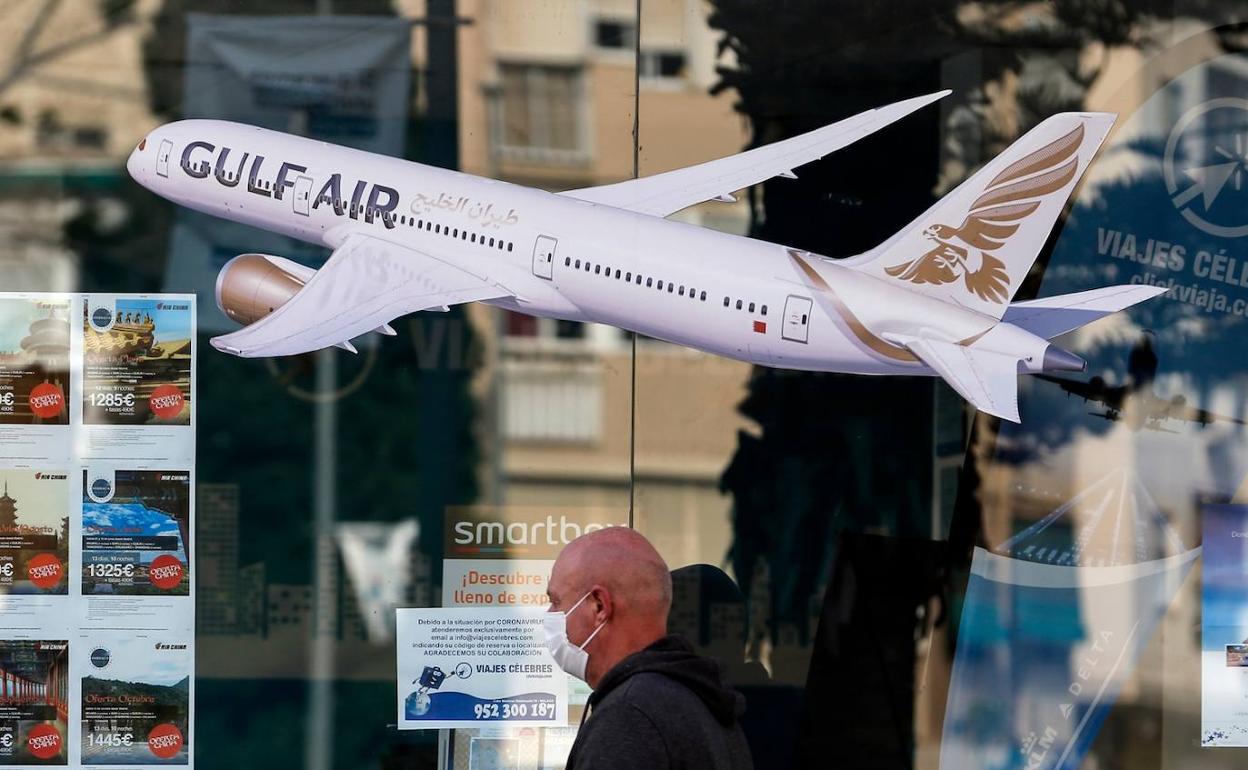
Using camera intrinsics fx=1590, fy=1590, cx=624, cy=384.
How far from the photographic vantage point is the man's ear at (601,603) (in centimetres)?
319

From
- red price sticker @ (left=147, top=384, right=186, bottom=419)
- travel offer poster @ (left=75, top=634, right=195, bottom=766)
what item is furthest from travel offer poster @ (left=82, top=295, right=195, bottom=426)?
travel offer poster @ (left=75, top=634, right=195, bottom=766)

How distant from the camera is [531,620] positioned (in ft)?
19.9

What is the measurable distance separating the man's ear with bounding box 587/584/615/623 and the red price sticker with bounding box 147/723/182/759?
11.3 feet

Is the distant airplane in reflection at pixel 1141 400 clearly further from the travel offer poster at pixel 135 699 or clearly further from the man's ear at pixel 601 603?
the travel offer poster at pixel 135 699

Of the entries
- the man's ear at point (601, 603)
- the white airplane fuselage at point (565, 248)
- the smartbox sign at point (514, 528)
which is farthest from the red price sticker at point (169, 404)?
the man's ear at point (601, 603)

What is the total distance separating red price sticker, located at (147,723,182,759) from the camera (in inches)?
239

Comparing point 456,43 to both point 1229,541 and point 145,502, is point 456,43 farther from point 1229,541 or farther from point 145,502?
point 1229,541

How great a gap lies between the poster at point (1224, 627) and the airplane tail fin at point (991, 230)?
1309 millimetres

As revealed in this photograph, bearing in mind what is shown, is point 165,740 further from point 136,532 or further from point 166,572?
point 136,532

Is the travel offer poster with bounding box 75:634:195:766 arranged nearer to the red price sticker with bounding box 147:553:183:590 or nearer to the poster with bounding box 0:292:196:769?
the poster with bounding box 0:292:196:769

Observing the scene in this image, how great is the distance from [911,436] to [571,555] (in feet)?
9.99

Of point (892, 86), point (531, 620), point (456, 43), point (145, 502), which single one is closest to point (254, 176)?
point (456, 43)

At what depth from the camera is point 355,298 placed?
604 centimetres

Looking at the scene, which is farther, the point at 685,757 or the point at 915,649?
the point at 915,649
